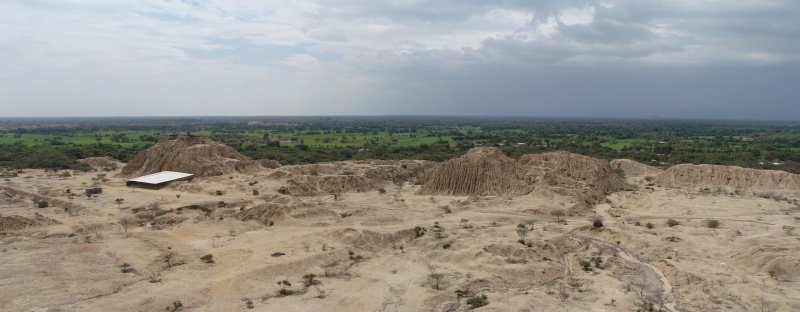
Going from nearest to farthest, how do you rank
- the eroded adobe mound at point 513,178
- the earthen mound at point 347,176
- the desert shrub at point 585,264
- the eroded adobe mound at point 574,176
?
the desert shrub at point 585,264, the eroded adobe mound at point 574,176, the eroded adobe mound at point 513,178, the earthen mound at point 347,176

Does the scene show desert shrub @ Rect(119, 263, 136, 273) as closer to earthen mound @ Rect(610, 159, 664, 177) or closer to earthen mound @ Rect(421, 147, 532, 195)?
earthen mound @ Rect(421, 147, 532, 195)

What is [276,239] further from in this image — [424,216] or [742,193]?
[742,193]

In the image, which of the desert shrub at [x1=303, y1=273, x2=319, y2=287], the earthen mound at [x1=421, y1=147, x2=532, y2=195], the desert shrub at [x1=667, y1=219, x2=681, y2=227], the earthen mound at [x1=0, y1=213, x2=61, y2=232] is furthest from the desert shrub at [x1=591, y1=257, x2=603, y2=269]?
the earthen mound at [x1=0, y1=213, x2=61, y2=232]

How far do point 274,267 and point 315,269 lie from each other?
235 centimetres

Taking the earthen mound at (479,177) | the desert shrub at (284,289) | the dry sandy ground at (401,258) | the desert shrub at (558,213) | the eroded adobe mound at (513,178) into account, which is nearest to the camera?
the dry sandy ground at (401,258)

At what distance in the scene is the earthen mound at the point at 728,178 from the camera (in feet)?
198

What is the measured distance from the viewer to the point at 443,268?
31016 millimetres

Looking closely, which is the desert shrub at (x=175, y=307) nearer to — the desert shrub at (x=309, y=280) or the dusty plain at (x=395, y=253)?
the dusty plain at (x=395, y=253)

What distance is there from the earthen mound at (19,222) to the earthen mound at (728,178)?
64290 mm

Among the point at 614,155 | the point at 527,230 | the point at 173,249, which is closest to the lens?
the point at 173,249

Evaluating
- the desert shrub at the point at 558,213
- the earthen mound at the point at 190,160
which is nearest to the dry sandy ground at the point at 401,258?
the desert shrub at the point at 558,213

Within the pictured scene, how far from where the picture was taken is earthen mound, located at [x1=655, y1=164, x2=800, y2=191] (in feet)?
198

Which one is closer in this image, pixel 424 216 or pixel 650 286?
pixel 650 286

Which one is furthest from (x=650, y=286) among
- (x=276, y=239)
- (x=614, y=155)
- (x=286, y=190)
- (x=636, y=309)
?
(x=614, y=155)
